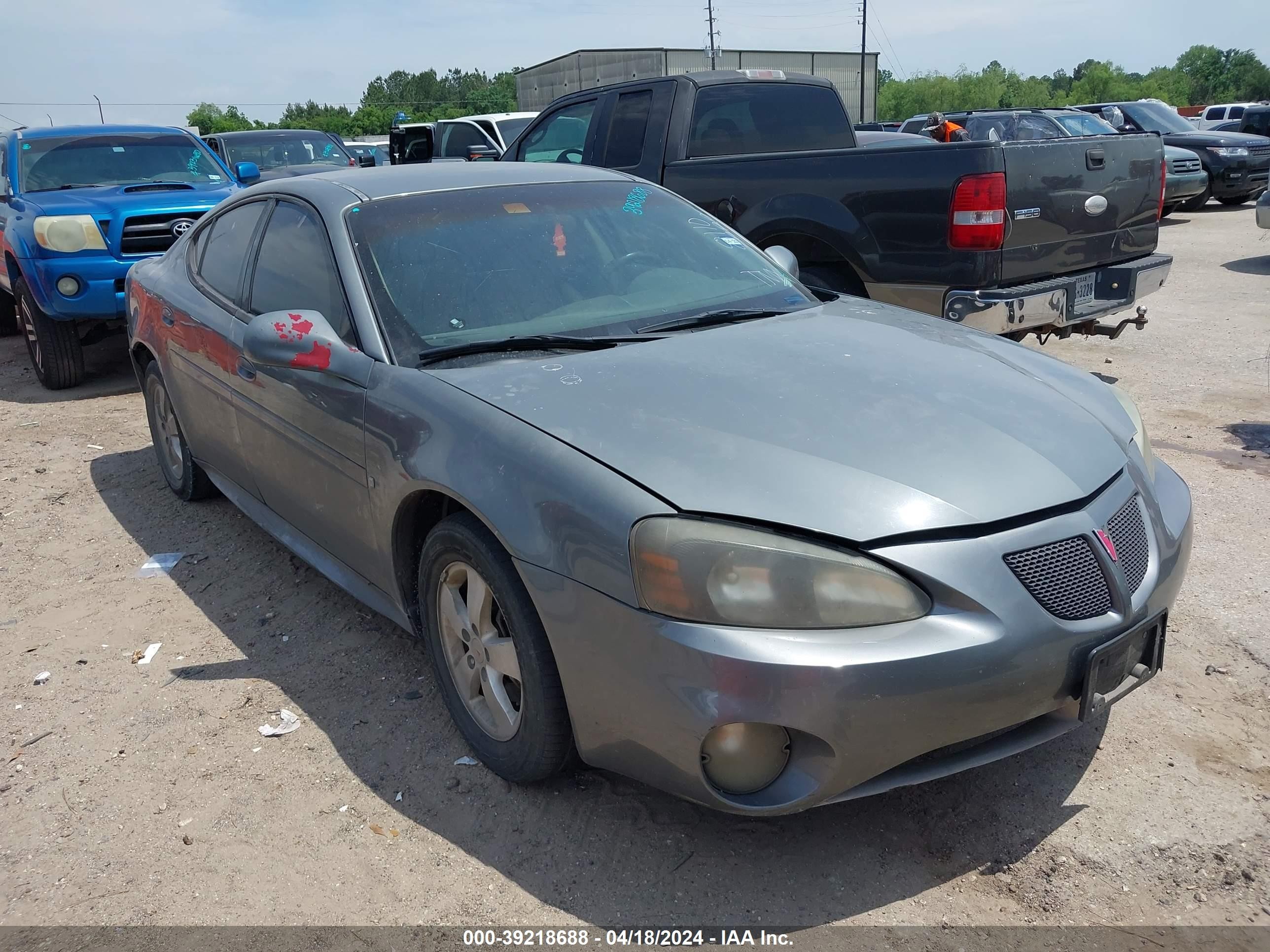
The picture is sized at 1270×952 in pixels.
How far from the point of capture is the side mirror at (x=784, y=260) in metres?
4.08

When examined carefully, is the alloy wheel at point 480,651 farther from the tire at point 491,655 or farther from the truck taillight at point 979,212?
the truck taillight at point 979,212

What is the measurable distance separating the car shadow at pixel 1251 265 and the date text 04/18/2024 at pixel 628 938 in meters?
11.0

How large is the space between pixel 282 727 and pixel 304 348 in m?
1.20

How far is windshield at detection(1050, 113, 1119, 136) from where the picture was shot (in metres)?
14.8

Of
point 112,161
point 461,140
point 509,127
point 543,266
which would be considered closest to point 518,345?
point 543,266

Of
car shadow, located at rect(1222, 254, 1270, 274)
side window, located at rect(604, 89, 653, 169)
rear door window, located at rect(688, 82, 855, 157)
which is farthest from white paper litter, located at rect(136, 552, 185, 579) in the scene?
car shadow, located at rect(1222, 254, 1270, 274)

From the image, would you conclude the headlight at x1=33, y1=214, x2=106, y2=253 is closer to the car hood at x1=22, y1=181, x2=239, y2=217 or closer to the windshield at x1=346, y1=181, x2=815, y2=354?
the car hood at x1=22, y1=181, x2=239, y2=217

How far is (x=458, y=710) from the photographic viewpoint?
310 centimetres

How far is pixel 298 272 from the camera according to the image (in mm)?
3742

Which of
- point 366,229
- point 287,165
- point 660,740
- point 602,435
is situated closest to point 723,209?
point 366,229

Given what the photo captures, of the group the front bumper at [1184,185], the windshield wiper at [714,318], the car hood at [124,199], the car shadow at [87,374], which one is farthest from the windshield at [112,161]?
the front bumper at [1184,185]

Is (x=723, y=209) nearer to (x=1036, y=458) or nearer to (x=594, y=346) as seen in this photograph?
(x=594, y=346)

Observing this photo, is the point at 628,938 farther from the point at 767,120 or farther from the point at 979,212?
the point at 767,120

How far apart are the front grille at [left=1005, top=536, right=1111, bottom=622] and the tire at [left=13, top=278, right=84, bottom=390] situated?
7785 mm
